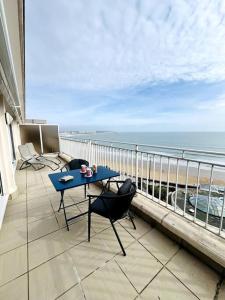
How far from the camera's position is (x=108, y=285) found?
1.26 metres

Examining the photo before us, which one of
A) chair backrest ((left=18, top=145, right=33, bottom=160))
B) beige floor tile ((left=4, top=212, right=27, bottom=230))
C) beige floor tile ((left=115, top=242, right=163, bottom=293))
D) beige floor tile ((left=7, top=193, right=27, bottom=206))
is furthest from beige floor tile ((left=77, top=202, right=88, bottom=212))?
chair backrest ((left=18, top=145, right=33, bottom=160))

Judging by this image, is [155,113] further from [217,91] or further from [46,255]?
[46,255]

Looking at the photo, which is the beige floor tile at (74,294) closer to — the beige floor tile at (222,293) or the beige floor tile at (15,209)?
the beige floor tile at (222,293)

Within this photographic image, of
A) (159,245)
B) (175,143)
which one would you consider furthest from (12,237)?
(175,143)

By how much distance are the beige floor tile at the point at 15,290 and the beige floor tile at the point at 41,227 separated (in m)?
0.56

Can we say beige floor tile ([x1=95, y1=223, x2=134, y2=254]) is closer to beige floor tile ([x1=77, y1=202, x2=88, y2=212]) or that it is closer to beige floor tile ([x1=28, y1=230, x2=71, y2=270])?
beige floor tile ([x1=28, y1=230, x2=71, y2=270])

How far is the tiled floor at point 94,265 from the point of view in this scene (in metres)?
1.21

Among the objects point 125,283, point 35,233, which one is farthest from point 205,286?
point 35,233

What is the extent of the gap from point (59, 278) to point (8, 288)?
16.9 inches

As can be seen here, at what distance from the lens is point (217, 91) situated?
776 inches

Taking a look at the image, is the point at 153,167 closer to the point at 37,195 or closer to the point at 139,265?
the point at 139,265

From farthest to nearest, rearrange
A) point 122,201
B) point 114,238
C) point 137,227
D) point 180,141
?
point 180,141 < point 137,227 < point 114,238 < point 122,201

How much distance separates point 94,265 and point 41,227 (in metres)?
1.04

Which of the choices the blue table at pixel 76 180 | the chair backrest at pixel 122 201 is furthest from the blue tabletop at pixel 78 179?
the chair backrest at pixel 122 201
